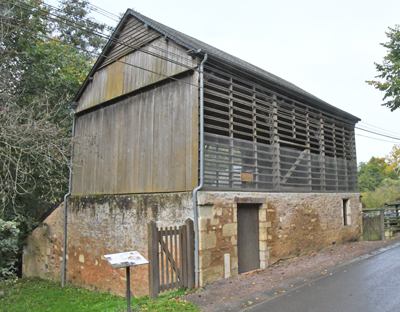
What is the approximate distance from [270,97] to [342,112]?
4827mm

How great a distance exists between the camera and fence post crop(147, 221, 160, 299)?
6344 mm

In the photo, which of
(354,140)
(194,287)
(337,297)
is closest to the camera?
(337,297)

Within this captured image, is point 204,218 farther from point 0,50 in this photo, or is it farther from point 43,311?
point 0,50

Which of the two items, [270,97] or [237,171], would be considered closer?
[237,171]

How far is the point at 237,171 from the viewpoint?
339 inches

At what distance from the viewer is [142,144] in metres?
9.50

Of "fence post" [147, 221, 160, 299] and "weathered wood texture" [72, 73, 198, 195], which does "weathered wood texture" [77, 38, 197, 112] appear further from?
"fence post" [147, 221, 160, 299]

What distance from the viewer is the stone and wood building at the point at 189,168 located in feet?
26.3

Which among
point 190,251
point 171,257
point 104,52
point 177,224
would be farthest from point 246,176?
point 104,52

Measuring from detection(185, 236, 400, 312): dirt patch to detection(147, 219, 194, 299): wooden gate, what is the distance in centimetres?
46

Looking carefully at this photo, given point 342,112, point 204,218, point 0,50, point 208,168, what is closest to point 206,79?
point 208,168

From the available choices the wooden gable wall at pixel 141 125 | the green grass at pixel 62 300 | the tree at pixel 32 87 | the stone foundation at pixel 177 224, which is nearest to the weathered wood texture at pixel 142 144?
the wooden gable wall at pixel 141 125

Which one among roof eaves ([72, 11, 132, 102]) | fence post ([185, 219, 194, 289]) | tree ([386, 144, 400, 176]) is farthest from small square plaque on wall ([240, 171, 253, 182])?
tree ([386, 144, 400, 176])

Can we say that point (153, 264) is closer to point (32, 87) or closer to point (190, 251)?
point (190, 251)
